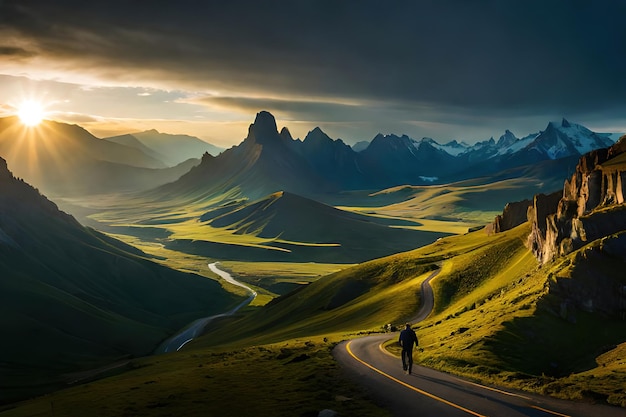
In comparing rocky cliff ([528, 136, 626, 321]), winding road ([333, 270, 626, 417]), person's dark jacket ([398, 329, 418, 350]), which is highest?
rocky cliff ([528, 136, 626, 321])

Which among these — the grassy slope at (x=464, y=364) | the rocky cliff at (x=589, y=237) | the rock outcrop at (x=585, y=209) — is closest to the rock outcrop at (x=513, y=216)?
the rocky cliff at (x=589, y=237)

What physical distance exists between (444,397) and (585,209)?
62.1 metres

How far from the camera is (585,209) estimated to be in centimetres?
8331

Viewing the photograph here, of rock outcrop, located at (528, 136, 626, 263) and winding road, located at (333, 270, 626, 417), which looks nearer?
winding road, located at (333, 270, 626, 417)

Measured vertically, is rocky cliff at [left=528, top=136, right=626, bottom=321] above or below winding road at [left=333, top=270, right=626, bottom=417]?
above

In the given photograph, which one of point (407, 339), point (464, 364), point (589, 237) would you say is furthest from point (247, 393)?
point (589, 237)

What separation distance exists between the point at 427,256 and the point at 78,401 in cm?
10738

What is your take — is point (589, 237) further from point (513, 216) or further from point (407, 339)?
point (513, 216)

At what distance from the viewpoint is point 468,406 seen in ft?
99.1

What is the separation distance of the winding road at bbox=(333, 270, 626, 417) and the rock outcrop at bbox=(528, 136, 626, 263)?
37.0m

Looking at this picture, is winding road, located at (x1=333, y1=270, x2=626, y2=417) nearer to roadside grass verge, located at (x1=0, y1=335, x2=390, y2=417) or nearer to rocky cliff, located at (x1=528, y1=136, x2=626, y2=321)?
roadside grass verge, located at (x1=0, y1=335, x2=390, y2=417)

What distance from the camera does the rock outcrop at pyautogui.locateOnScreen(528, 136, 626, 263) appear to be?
6881cm

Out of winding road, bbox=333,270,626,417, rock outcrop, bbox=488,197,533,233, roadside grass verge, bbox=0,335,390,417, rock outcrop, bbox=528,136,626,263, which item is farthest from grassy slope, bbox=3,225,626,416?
rock outcrop, bbox=488,197,533,233

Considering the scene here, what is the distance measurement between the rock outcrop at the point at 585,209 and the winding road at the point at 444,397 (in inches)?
1456
